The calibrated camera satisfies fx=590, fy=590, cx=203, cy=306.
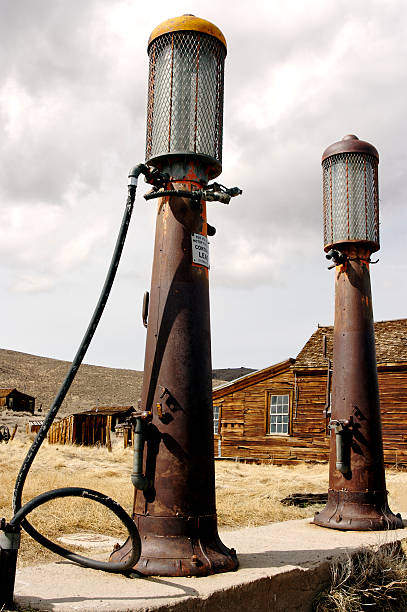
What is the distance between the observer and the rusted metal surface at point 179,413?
4.11 meters

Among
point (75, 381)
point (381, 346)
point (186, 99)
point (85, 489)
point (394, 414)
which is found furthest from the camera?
point (75, 381)

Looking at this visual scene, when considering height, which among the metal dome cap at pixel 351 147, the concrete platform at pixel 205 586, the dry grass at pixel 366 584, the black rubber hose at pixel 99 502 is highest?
the metal dome cap at pixel 351 147

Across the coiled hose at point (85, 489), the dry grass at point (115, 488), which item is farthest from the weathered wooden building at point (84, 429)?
the coiled hose at point (85, 489)

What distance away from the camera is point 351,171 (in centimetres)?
738

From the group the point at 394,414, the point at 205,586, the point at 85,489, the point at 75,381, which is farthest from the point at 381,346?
the point at 75,381

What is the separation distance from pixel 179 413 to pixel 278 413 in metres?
15.8

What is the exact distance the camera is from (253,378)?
20.3 m

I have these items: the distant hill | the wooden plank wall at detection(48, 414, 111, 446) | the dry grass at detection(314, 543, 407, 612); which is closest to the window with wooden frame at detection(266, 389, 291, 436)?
the wooden plank wall at detection(48, 414, 111, 446)

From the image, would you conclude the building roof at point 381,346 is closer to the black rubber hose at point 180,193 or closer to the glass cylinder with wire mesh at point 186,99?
the glass cylinder with wire mesh at point 186,99

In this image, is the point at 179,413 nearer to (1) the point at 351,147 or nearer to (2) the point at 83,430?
(1) the point at 351,147

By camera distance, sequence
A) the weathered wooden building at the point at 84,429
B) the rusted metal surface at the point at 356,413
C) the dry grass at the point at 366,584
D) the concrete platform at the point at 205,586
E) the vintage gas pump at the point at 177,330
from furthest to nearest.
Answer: the weathered wooden building at the point at 84,429, the rusted metal surface at the point at 356,413, the dry grass at the point at 366,584, the vintage gas pump at the point at 177,330, the concrete platform at the point at 205,586

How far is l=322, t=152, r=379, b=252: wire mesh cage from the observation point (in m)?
7.21

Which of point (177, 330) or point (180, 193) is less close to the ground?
point (180, 193)

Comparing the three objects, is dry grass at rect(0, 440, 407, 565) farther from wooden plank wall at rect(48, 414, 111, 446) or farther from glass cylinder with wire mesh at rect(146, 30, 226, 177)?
wooden plank wall at rect(48, 414, 111, 446)
